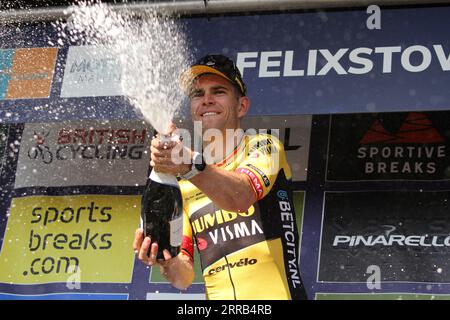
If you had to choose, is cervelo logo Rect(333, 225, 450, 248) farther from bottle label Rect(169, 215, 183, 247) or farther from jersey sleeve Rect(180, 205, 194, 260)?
bottle label Rect(169, 215, 183, 247)

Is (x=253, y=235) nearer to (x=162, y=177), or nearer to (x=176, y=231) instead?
(x=176, y=231)

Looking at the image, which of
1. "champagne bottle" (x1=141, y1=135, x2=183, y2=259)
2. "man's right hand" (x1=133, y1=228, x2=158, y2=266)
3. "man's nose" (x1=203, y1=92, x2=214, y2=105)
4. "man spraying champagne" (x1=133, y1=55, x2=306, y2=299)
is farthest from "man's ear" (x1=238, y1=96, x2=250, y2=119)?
"man's right hand" (x1=133, y1=228, x2=158, y2=266)

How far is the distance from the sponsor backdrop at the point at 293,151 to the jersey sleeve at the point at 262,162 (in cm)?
92

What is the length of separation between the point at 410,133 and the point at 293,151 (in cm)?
78

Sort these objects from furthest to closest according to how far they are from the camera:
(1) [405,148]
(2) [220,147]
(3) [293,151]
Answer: (3) [293,151] → (1) [405,148] → (2) [220,147]

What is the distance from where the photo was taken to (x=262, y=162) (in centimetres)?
396

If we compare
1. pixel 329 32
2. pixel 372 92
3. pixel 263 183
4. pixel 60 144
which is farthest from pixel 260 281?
pixel 60 144

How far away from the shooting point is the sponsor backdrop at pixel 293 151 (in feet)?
16.6

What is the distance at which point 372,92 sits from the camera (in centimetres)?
496

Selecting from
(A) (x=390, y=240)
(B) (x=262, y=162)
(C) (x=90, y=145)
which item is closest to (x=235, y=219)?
(B) (x=262, y=162)

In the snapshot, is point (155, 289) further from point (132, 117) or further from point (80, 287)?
point (132, 117)

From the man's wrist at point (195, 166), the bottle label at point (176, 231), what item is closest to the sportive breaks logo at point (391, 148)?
the bottle label at point (176, 231)

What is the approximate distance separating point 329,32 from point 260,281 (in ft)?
6.18

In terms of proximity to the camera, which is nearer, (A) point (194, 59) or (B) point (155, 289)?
(A) point (194, 59)
